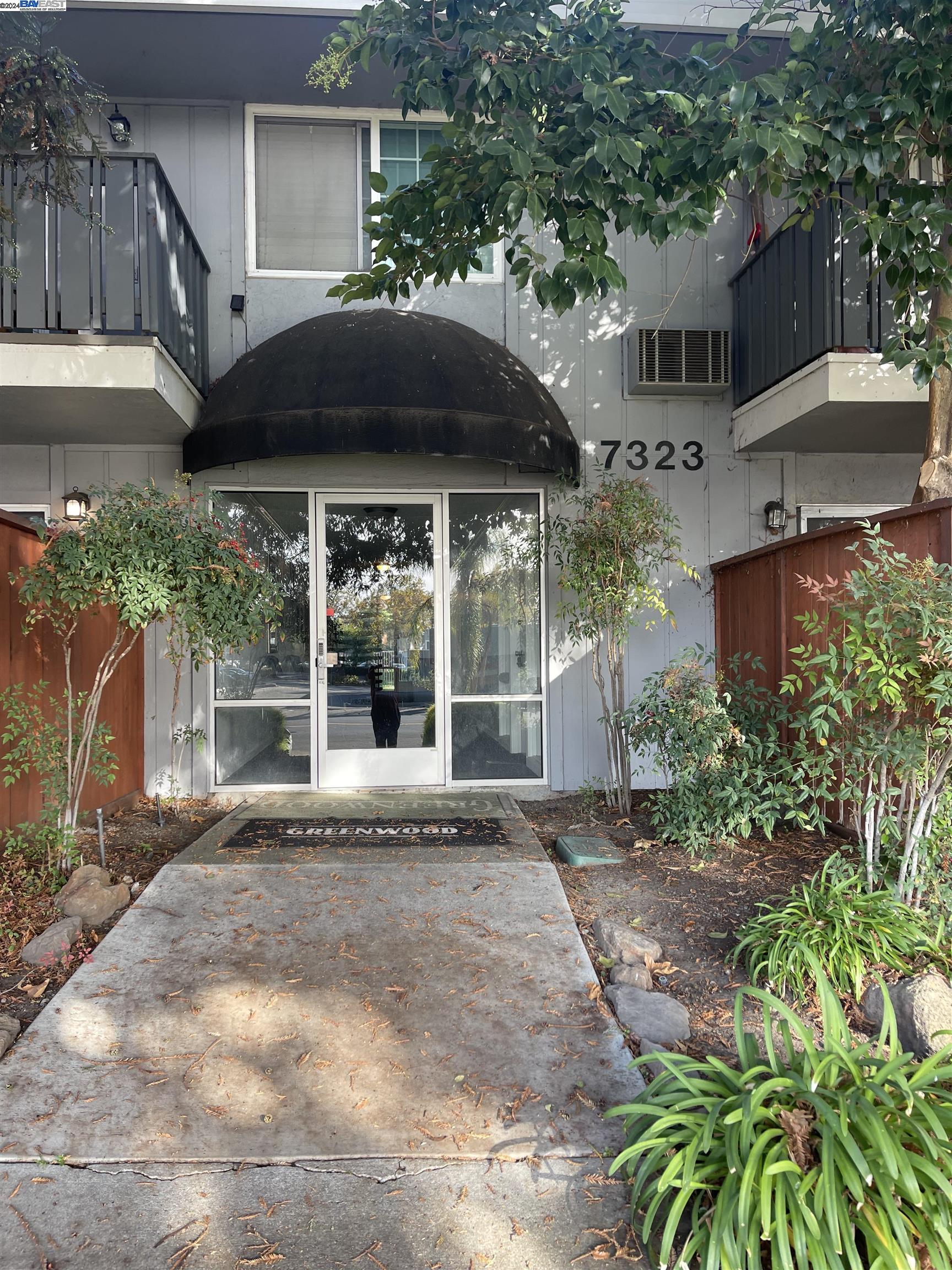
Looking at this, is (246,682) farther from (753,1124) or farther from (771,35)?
(771,35)

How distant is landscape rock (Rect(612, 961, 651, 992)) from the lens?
331cm

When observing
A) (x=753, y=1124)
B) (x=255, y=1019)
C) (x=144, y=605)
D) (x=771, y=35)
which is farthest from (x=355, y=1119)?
(x=771, y=35)

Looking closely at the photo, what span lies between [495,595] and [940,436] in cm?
338

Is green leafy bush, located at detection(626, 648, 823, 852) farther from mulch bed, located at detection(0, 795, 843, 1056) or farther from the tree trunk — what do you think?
the tree trunk

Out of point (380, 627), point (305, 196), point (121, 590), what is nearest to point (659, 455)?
point (380, 627)

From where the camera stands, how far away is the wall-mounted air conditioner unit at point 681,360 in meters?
6.54

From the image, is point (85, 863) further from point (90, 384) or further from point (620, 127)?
point (620, 127)

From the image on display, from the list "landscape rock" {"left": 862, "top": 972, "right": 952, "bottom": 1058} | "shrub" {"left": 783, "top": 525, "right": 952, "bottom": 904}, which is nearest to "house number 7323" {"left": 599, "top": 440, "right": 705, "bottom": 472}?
"shrub" {"left": 783, "top": 525, "right": 952, "bottom": 904}

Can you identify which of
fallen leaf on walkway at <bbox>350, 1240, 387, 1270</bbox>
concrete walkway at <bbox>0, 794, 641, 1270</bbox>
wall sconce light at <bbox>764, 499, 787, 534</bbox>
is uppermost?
wall sconce light at <bbox>764, 499, 787, 534</bbox>

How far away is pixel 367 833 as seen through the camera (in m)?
5.09

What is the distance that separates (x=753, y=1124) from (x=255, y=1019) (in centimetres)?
186

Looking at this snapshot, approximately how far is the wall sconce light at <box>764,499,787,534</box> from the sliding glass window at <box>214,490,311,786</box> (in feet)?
12.8

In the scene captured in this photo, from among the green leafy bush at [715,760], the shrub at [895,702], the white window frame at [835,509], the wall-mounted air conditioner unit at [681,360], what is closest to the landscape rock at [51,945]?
the green leafy bush at [715,760]

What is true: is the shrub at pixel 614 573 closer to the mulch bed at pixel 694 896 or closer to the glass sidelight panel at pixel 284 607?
the mulch bed at pixel 694 896
